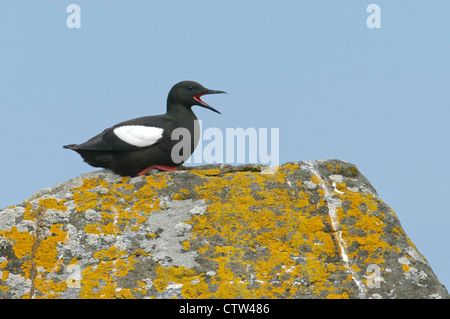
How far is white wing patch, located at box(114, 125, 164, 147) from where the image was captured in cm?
886

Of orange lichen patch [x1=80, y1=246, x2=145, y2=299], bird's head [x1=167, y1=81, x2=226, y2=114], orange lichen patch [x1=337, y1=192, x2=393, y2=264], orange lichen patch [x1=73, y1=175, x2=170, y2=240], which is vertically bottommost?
orange lichen patch [x1=80, y1=246, x2=145, y2=299]

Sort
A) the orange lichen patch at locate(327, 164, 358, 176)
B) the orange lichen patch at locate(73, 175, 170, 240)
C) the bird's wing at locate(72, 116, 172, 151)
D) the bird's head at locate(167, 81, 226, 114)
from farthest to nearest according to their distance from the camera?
1. the bird's head at locate(167, 81, 226, 114)
2. the bird's wing at locate(72, 116, 172, 151)
3. the orange lichen patch at locate(327, 164, 358, 176)
4. the orange lichen patch at locate(73, 175, 170, 240)

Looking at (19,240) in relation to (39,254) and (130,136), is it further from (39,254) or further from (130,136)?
(130,136)

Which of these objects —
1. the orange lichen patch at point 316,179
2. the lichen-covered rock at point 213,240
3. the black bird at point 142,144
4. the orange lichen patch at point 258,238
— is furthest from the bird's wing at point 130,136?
the orange lichen patch at point 316,179

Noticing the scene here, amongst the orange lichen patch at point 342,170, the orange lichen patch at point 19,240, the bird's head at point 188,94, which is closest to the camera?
the orange lichen patch at point 19,240

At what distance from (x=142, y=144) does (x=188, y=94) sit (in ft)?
4.00

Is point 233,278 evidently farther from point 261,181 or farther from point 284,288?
point 261,181

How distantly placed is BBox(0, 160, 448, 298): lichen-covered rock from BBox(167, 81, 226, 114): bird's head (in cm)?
192

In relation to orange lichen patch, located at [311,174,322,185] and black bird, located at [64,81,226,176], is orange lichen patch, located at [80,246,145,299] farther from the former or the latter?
orange lichen patch, located at [311,174,322,185]

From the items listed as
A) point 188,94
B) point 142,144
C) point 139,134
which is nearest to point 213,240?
point 142,144

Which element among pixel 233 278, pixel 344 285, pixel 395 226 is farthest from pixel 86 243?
pixel 395 226

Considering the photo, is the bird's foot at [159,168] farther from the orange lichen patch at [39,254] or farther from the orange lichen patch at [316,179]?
the orange lichen patch at [316,179]

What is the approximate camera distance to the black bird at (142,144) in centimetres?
864

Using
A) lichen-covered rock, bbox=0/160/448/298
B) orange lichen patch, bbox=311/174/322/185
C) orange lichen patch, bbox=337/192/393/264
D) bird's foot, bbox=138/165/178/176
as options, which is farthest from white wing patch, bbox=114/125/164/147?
orange lichen patch, bbox=337/192/393/264
